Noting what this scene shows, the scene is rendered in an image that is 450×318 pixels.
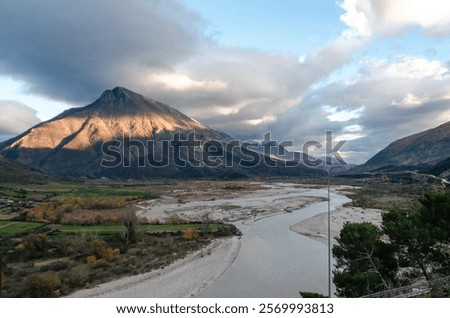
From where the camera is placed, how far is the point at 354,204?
95625 millimetres

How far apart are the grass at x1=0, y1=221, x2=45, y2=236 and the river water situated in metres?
38.0

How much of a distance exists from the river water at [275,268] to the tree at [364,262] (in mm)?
6399

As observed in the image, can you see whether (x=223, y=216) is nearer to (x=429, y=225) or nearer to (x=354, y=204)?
(x=354, y=204)

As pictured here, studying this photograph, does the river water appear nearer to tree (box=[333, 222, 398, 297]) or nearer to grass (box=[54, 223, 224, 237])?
tree (box=[333, 222, 398, 297])

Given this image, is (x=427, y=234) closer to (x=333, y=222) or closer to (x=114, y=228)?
(x=333, y=222)

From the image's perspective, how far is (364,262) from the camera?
81.6ft

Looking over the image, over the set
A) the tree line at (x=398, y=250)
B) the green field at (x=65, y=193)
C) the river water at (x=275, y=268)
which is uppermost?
the tree line at (x=398, y=250)

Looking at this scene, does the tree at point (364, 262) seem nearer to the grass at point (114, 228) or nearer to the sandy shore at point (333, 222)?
the sandy shore at point (333, 222)

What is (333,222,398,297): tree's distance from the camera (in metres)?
22.9

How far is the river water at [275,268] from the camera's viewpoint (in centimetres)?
3077

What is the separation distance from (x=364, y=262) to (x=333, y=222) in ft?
142

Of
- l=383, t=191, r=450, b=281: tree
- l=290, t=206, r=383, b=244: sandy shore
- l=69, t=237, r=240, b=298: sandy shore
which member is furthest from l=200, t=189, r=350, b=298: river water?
l=383, t=191, r=450, b=281: tree

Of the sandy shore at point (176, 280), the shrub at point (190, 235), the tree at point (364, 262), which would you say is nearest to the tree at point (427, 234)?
the tree at point (364, 262)
